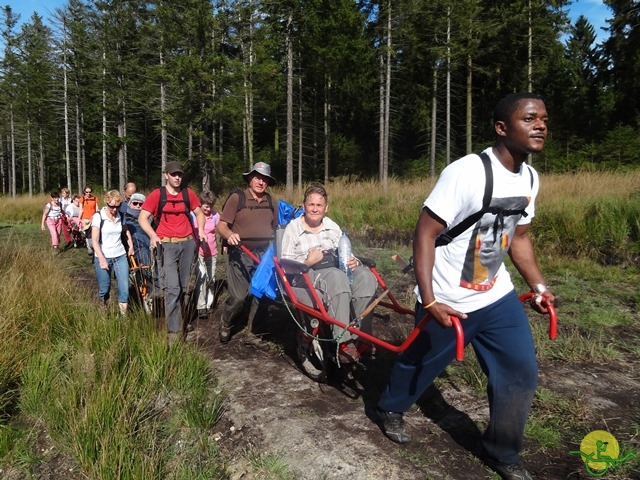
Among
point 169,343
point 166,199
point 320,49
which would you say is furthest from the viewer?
point 320,49

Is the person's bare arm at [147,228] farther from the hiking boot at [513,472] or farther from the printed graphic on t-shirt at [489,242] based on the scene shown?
the hiking boot at [513,472]

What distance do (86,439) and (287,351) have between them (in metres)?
2.11

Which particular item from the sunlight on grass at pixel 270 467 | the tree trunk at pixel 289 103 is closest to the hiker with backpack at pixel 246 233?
the sunlight on grass at pixel 270 467

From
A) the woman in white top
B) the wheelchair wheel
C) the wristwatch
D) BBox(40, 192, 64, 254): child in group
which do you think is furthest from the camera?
BBox(40, 192, 64, 254): child in group

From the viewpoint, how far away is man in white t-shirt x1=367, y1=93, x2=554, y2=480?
2.25 metres

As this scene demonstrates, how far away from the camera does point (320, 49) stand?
28.4 metres

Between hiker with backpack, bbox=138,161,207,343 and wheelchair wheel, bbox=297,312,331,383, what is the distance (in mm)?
1567

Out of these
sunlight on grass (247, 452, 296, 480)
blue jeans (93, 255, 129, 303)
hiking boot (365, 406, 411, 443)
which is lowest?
sunlight on grass (247, 452, 296, 480)

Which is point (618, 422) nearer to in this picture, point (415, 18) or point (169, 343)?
point (169, 343)

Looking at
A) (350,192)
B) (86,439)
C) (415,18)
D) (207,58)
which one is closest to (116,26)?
(207,58)

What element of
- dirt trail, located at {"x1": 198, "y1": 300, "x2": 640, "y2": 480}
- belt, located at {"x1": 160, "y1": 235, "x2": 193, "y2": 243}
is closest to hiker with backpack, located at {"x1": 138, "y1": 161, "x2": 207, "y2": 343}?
belt, located at {"x1": 160, "y1": 235, "x2": 193, "y2": 243}

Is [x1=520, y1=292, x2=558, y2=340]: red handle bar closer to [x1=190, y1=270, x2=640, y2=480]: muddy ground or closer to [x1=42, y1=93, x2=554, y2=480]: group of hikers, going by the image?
[x1=42, y1=93, x2=554, y2=480]: group of hikers

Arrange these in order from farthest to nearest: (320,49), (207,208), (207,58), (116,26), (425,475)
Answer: (116,26)
(320,49)
(207,58)
(207,208)
(425,475)

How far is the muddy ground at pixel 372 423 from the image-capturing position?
2625mm
